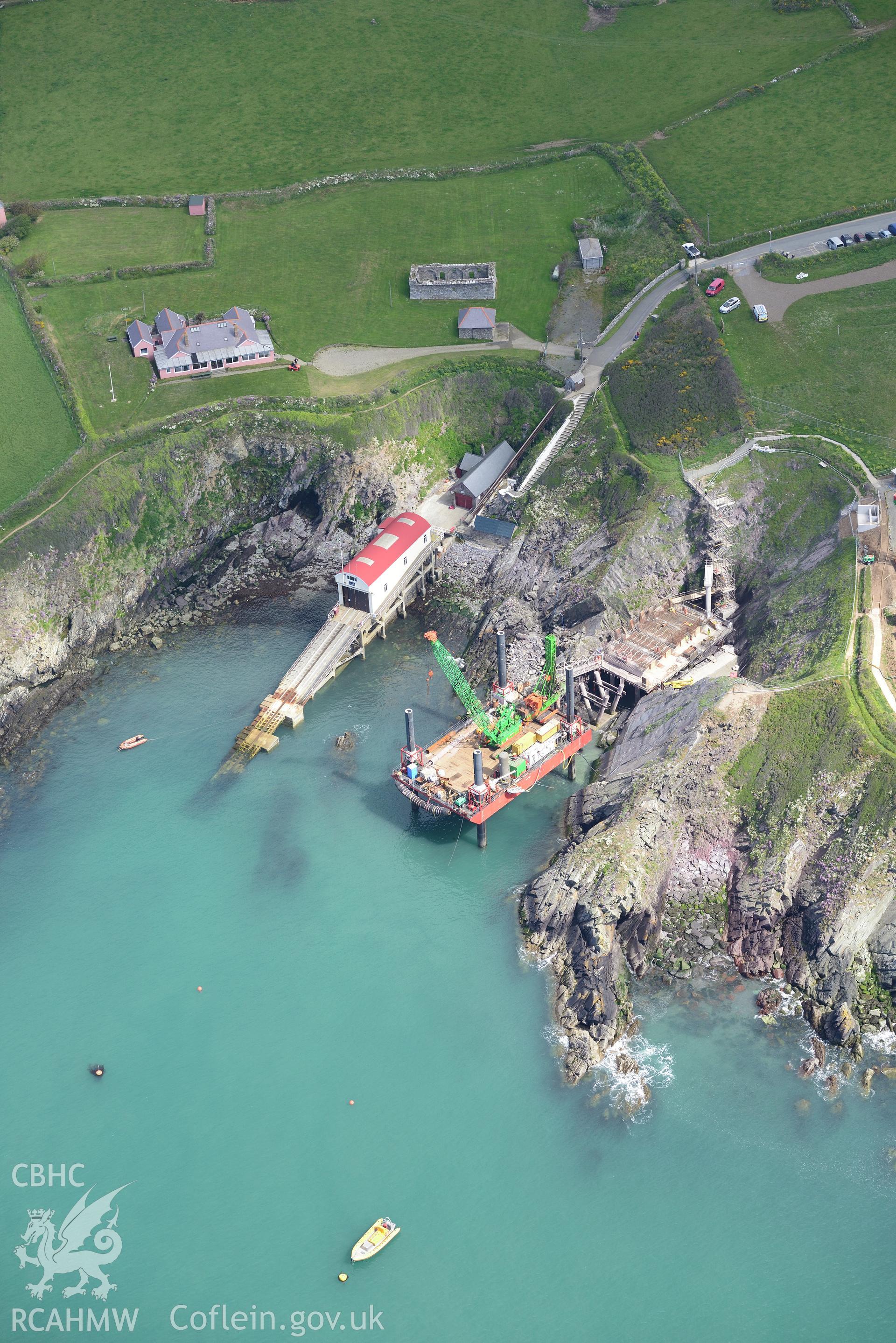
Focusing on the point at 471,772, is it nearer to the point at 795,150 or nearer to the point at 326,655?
the point at 326,655

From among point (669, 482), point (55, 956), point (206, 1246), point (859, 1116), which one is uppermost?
point (669, 482)

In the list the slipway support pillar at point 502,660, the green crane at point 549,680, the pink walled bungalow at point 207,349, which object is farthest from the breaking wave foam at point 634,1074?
the pink walled bungalow at point 207,349

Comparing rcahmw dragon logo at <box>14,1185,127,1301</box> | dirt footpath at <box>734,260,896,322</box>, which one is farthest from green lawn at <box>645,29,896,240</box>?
rcahmw dragon logo at <box>14,1185,127,1301</box>

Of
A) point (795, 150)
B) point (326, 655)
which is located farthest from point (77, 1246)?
point (795, 150)

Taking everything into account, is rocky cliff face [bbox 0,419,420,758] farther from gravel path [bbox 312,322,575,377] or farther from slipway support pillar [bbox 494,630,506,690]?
slipway support pillar [bbox 494,630,506,690]

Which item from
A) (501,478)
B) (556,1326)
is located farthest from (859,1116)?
(501,478)

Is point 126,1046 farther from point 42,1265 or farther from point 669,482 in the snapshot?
point 669,482
